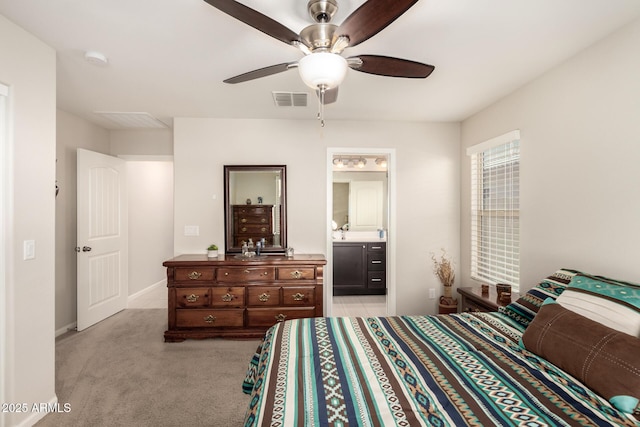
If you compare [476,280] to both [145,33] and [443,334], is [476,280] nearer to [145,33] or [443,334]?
[443,334]

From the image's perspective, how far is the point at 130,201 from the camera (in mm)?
4793

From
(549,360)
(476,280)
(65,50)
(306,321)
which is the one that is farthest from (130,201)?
(549,360)

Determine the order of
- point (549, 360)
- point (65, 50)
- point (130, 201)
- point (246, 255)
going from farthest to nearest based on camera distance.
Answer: point (130, 201)
point (246, 255)
point (65, 50)
point (549, 360)

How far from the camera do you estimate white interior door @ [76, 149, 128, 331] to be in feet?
11.7

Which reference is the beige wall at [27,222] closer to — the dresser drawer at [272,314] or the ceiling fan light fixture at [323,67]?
the dresser drawer at [272,314]

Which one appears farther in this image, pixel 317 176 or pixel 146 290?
pixel 146 290

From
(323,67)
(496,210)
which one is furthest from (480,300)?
(323,67)

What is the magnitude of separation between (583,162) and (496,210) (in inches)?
42.8

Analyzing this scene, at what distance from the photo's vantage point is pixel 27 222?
1.93 meters

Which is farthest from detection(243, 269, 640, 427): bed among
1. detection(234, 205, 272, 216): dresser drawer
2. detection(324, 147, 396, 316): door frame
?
detection(234, 205, 272, 216): dresser drawer

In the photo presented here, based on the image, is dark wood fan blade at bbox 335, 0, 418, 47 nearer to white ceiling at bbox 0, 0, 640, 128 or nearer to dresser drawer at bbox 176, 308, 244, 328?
white ceiling at bbox 0, 0, 640, 128

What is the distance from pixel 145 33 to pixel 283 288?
8.03ft

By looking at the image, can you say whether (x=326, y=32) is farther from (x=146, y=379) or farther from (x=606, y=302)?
(x=146, y=379)

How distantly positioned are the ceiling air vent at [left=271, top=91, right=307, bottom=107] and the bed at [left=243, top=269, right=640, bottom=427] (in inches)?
84.4
